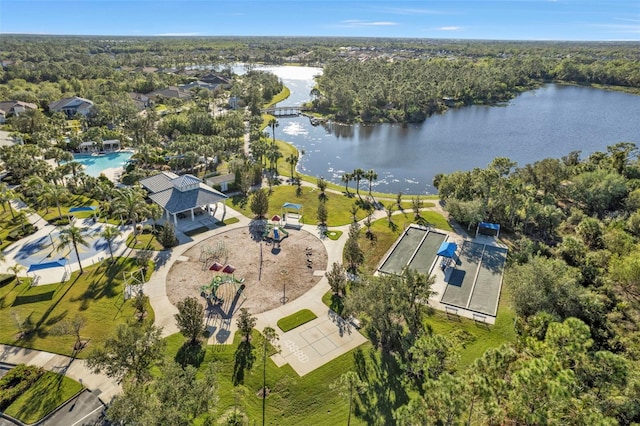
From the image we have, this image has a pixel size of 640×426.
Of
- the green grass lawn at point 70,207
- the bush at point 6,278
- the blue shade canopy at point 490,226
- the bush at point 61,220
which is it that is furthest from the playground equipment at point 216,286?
the blue shade canopy at point 490,226

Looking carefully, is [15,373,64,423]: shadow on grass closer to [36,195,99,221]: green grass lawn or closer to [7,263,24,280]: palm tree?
[7,263,24,280]: palm tree

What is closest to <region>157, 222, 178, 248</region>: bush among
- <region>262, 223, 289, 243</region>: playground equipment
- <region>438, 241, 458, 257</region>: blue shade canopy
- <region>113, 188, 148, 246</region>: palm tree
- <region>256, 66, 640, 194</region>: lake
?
<region>113, 188, 148, 246</region>: palm tree

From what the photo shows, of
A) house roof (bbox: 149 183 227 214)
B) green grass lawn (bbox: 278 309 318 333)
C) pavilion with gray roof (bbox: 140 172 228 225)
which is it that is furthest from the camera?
pavilion with gray roof (bbox: 140 172 228 225)

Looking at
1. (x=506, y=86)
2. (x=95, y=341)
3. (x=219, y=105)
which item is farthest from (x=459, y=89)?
(x=95, y=341)

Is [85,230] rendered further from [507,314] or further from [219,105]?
[219,105]

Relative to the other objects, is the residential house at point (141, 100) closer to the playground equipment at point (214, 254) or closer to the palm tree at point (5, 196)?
the palm tree at point (5, 196)

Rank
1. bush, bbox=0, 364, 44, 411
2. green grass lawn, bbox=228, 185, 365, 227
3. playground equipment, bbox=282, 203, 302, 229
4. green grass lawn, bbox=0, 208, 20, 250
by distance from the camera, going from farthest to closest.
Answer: green grass lawn, bbox=228, 185, 365, 227, playground equipment, bbox=282, 203, 302, 229, green grass lawn, bbox=0, 208, 20, 250, bush, bbox=0, 364, 44, 411

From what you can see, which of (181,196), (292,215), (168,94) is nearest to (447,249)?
(292,215)
